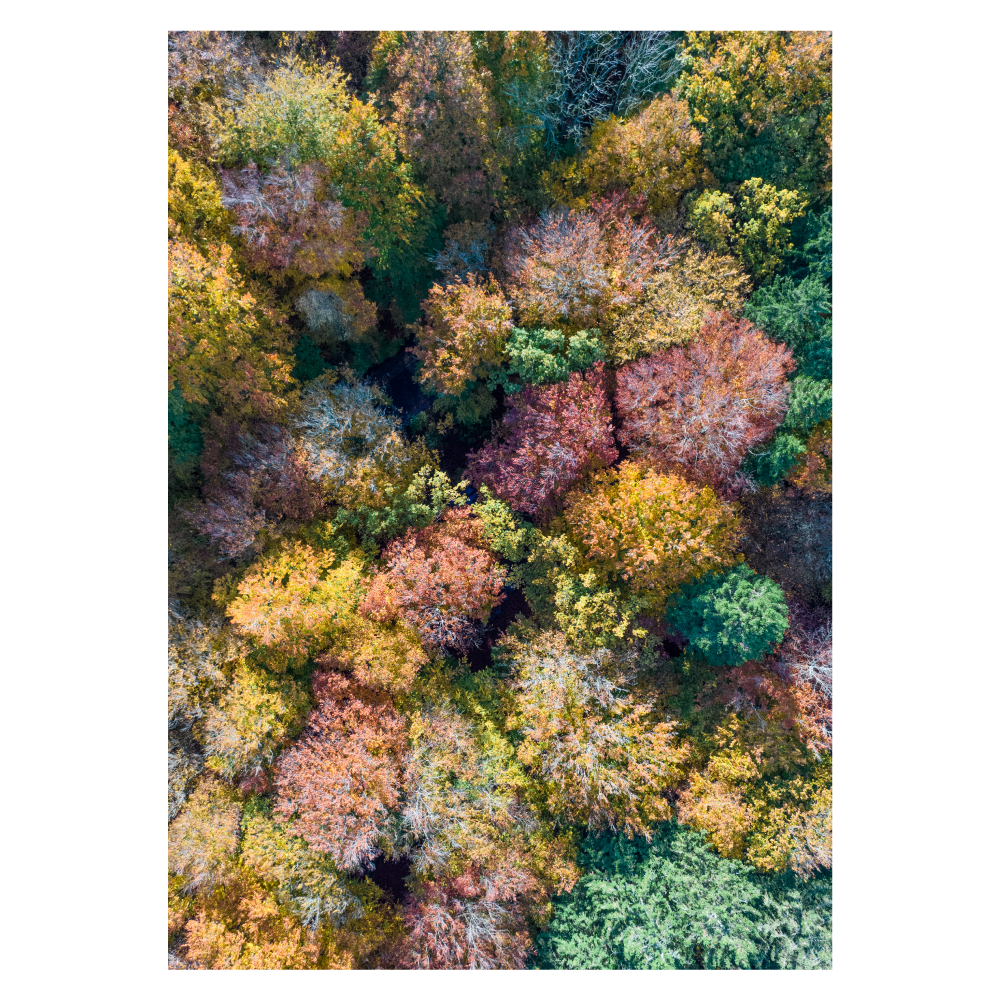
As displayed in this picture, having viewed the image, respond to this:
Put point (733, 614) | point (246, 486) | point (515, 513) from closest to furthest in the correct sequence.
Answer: point (733, 614) → point (246, 486) → point (515, 513)

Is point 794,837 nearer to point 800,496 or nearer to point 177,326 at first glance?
point 800,496

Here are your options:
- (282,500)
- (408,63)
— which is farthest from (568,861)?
(408,63)

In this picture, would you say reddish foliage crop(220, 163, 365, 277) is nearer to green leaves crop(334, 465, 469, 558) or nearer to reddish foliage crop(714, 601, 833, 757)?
Answer: green leaves crop(334, 465, 469, 558)

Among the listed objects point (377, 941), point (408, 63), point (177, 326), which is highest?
point (408, 63)

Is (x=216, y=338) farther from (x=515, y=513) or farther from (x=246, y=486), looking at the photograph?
(x=515, y=513)

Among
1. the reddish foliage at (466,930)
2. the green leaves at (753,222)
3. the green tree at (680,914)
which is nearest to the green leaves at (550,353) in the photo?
the green leaves at (753,222)

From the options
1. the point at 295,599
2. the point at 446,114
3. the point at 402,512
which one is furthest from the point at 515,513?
the point at 446,114

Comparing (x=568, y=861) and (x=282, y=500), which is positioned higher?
(x=282, y=500)

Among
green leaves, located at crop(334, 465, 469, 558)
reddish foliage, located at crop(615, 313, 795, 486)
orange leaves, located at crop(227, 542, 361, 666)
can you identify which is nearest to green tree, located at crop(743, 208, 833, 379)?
reddish foliage, located at crop(615, 313, 795, 486)
